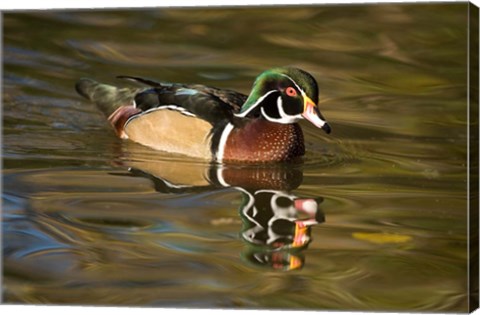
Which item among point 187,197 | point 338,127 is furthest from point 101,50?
point 338,127

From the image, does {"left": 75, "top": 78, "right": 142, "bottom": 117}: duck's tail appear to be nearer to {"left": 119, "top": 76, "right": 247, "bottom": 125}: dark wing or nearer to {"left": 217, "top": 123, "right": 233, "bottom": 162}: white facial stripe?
{"left": 119, "top": 76, "right": 247, "bottom": 125}: dark wing

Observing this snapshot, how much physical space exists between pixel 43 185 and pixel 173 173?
56 centimetres

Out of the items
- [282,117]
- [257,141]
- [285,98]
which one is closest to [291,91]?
[285,98]

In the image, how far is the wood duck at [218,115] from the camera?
16.2 feet

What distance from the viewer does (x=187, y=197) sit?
500cm

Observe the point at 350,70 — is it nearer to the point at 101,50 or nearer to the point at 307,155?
the point at 307,155

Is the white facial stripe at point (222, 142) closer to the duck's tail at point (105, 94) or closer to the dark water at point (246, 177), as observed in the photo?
the dark water at point (246, 177)

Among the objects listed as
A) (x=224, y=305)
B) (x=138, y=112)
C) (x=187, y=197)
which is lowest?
(x=224, y=305)

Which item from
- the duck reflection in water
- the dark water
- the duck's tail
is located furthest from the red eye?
the duck's tail

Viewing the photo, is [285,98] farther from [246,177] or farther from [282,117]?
[246,177]

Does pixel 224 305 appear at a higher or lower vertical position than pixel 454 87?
lower

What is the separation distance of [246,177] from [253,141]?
0.17 metres

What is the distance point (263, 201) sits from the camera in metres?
4.93

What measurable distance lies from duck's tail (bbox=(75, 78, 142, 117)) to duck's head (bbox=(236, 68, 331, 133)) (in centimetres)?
48
